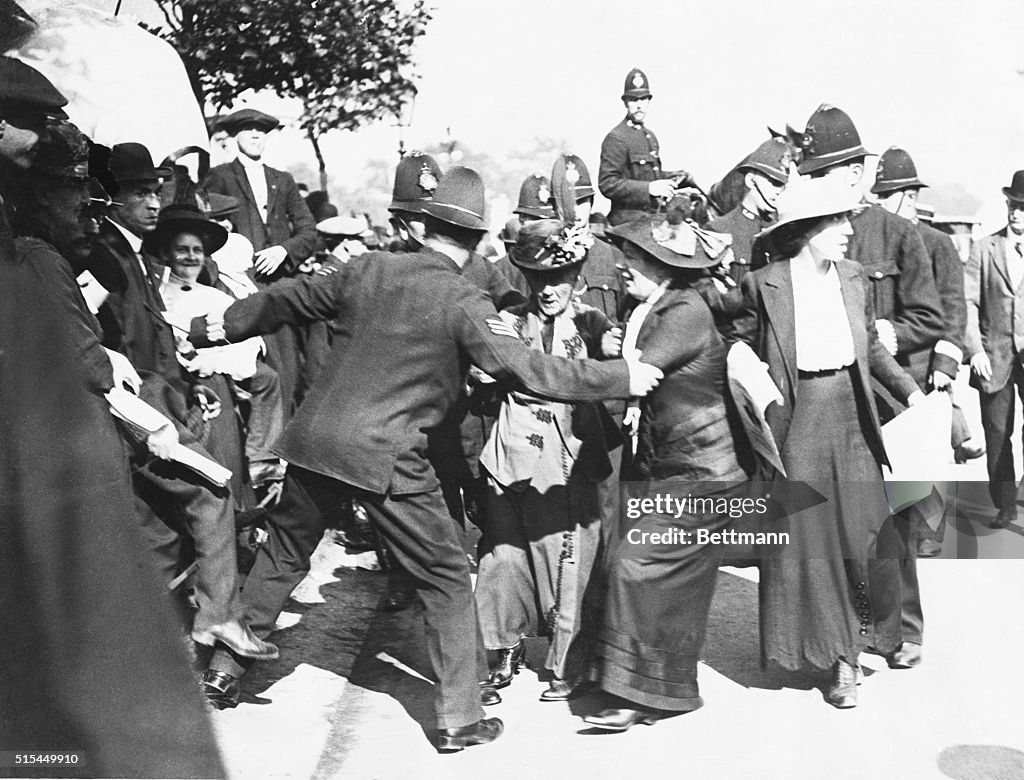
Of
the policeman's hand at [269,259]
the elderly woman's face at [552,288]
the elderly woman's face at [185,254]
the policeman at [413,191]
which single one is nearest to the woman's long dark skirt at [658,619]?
the elderly woman's face at [552,288]

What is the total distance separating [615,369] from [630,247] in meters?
0.52

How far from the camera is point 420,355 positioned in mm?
4438

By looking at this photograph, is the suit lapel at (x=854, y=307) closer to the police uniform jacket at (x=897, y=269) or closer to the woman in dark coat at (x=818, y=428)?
the woman in dark coat at (x=818, y=428)

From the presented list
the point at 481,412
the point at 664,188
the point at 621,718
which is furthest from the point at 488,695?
the point at 664,188

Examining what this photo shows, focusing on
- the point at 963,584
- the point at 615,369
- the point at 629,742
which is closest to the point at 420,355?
the point at 615,369

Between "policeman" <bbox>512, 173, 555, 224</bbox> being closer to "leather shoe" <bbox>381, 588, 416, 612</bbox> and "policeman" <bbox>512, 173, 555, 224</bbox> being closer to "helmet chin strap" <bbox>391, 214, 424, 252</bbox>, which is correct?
"helmet chin strap" <bbox>391, 214, 424, 252</bbox>

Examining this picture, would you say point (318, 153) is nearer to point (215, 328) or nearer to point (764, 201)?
point (215, 328)

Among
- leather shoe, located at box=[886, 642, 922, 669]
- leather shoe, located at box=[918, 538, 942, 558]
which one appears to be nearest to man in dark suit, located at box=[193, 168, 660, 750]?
leather shoe, located at box=[886, 642, 922, 669]

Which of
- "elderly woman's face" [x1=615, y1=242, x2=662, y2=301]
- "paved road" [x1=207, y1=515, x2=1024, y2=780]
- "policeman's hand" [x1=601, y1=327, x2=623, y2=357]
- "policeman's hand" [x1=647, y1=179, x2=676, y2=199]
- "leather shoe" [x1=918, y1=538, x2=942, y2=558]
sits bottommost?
"paved road" [x1=207, y1=515, x2=1024, y2=780]

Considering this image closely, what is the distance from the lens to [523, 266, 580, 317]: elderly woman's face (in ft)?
15.9

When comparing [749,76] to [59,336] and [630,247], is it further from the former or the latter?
[59,336]

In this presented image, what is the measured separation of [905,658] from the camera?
199 inches

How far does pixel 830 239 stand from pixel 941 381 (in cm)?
83

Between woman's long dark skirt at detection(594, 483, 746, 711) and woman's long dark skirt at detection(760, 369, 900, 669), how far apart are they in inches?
9.7
